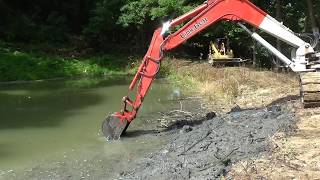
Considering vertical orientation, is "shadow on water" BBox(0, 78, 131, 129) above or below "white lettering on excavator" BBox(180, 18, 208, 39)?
below

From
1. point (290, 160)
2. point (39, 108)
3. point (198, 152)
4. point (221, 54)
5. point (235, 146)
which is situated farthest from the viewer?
point (221, 54)

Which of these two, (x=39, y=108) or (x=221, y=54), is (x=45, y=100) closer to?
(x=39, y=108)

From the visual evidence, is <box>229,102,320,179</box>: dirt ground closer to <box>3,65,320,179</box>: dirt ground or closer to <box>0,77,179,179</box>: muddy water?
<box>3,65,320,179</box>: dirt ground

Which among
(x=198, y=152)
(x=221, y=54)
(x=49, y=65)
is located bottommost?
(x=198, y=152)

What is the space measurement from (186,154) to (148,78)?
100 inches

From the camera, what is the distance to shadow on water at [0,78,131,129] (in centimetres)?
1322

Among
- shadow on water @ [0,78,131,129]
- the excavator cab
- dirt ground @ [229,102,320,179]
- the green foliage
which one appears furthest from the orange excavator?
the green foliage

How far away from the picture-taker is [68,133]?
11.6 meters

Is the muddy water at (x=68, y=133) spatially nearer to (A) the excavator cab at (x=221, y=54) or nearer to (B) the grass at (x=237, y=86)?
(B) the grass at (x=237, y=86)

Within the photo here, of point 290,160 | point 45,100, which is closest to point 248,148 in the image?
point 290,160

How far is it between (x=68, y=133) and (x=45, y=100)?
16.7 ft

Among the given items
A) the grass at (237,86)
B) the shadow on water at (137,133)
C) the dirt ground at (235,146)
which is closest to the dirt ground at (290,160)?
the dirt ground at (235,146)

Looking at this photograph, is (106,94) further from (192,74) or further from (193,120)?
(193,120)

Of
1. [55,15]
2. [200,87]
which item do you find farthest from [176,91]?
[55,15]
